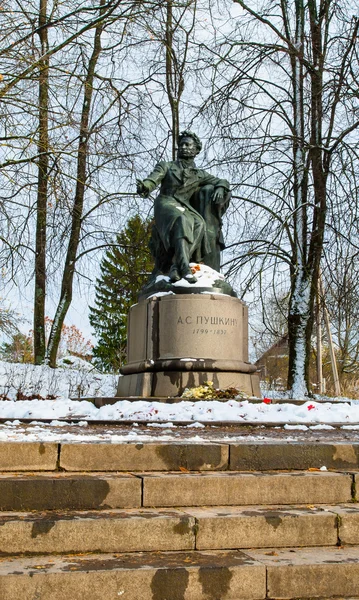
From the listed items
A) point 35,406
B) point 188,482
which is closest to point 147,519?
point 188,482

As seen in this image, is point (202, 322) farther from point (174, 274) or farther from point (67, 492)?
point (67, 492)

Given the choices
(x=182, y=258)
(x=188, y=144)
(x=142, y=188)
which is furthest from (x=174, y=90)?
(x=182, y=258)

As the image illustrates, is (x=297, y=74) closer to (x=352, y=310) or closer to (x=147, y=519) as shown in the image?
(x=352, y=310)

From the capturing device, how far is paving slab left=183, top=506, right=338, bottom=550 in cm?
393

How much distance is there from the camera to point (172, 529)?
12.8ft

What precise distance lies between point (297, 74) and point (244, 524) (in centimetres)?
1486

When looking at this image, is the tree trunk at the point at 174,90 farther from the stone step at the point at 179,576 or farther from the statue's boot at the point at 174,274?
the stone step at the point at 179,576

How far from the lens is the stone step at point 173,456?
4707 mm

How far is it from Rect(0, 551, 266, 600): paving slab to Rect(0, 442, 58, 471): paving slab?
3.61 ft

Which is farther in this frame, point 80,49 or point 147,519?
point 80,49

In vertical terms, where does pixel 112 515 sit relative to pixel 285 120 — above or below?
below

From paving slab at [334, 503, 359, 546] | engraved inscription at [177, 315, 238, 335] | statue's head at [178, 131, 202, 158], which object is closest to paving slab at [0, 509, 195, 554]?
paving slab at [334, 503, 359, 546]

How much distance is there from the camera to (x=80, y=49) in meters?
13.5

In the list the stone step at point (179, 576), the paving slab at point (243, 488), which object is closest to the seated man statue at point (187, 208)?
the paving slab at point (243, 488)
